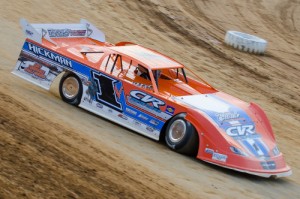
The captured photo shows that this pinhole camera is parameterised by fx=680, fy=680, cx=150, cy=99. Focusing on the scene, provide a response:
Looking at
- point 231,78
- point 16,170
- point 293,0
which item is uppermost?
point 293,0

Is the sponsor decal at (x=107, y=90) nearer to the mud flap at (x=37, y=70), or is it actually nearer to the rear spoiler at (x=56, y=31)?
the mud flap at (x=37, y=70)

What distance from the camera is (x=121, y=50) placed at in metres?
12.7

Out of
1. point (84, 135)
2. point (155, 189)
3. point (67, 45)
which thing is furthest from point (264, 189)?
point (67, 45)

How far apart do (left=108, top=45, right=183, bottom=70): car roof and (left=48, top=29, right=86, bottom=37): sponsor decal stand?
1569mm

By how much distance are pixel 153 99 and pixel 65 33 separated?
10.7 ft

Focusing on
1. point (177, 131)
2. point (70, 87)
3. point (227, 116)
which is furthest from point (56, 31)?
point (227, 116)

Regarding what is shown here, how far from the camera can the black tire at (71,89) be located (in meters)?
12.7

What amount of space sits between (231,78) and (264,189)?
309 inches

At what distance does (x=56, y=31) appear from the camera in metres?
13.8

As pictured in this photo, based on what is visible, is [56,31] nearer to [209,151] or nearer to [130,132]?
[130,132]

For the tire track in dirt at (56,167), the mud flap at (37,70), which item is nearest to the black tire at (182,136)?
the tire track in dirt at (56,167)

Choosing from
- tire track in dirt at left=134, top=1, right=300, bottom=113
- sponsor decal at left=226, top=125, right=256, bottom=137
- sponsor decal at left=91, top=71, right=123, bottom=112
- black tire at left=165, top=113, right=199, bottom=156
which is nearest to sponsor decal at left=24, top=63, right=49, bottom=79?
sponsor decal at left=91, top=71, right=123, bottom=112

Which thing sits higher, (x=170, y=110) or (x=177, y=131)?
(x=170, y=110)

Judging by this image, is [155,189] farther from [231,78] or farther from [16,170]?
[231,78]
